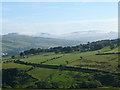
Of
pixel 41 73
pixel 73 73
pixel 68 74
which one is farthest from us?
pixel 41 73

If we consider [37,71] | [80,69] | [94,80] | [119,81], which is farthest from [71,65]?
[119,81]

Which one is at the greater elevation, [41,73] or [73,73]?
[73,73]

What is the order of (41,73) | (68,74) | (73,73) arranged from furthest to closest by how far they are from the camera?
(41,73), (73,73), (68,74)

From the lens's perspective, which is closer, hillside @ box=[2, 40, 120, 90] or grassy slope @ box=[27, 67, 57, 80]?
hillside @ box=[2, 40, 120, 90]

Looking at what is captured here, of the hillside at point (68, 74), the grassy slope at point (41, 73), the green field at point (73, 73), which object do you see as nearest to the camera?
the hillside at point (68, 74)

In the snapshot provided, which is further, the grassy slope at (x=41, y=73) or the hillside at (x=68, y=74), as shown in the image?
the grassy slope at (x=41, y=73)

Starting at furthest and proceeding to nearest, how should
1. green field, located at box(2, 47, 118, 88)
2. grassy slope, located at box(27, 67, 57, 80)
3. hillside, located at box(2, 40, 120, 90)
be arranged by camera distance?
grassy slope, located at box(27, 67, 57, 80) < green field, located at box(2, 47, 118, 88) < hillside, located at box(2, 40, 120, 90)

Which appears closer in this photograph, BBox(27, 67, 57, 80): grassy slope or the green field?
the green field

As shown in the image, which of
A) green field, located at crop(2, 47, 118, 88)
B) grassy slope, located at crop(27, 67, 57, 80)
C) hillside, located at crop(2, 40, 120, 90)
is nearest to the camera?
hillside, located at crop(2, 40, 120, 90)

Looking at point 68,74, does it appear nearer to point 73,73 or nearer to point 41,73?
point 73,73

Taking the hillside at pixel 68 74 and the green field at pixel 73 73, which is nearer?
the hillside at pixel 68 74

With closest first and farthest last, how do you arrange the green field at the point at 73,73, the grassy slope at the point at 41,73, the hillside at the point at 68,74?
the hillside at the point at 68,74
the green field at the point at 73,73
the grassy slope at the point at 41,73

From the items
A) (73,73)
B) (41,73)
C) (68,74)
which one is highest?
(73,73)

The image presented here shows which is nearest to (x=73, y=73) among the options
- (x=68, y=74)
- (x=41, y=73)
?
(x=68, y=74)
